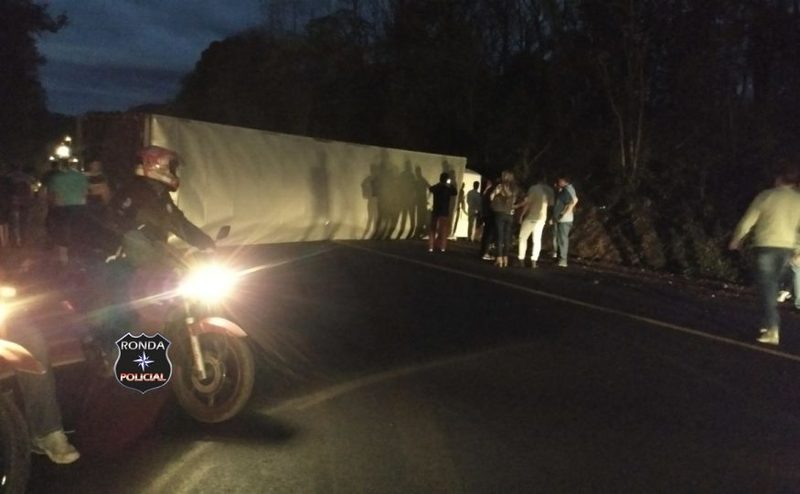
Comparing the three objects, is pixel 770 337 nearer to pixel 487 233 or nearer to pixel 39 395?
pixel 487 233

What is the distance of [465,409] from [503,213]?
9.48 meters

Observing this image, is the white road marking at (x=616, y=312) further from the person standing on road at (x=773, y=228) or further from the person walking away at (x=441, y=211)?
the person walking away at (x=441, y=211)

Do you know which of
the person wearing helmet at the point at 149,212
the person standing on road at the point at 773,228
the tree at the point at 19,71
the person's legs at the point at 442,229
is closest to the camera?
the person wearing helmet at the point at 149,212

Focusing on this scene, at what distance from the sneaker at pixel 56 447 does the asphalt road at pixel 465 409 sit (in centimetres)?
9

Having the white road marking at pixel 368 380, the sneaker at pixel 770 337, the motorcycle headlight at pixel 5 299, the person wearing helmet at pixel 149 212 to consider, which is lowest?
the white road marking at pixel 368 380

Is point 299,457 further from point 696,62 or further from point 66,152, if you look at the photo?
point 696,62

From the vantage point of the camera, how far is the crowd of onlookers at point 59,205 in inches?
238

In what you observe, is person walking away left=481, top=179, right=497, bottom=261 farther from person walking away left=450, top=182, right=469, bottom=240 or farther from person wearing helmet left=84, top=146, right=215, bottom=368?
person wearing helmet left=84, top=146, right=215, bottom=368

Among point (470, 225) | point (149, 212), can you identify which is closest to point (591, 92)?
point (470, 225)

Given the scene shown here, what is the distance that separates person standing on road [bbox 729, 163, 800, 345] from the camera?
30.6 ft

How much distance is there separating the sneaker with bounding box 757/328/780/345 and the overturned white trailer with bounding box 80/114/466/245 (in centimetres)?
900

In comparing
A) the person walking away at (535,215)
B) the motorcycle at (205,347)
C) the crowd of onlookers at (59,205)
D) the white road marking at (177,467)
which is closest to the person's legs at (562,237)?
the person walking away at (535,215)

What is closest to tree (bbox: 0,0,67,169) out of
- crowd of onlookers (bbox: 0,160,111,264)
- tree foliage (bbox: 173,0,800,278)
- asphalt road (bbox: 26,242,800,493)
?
tree foliage (bbox: 173,0,800,278)

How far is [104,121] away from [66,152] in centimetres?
92
